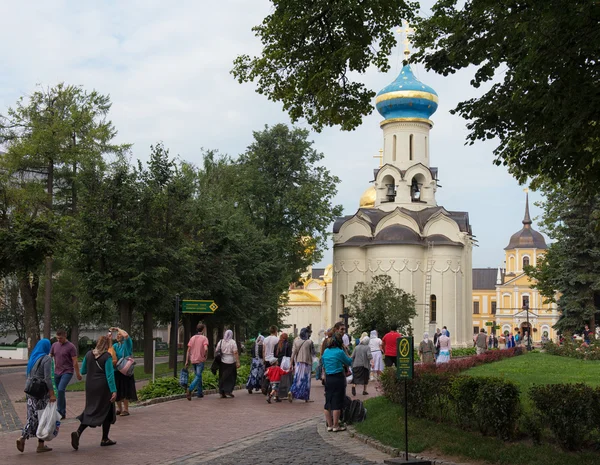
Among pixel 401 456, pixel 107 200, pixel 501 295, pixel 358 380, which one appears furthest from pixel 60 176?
pixel 501 295

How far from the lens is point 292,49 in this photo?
1273 centimetres

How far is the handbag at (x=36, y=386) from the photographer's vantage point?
1145 cm

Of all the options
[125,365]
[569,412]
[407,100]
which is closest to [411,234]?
[407,100]

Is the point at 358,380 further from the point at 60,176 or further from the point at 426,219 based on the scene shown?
the point at 426,219

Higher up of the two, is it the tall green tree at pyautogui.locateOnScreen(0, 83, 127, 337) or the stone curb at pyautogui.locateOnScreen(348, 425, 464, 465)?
the tall green tree at pyautogui.locateOnScreen(0, 83, 127, 337)

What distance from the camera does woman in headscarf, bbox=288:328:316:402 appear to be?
18156mm

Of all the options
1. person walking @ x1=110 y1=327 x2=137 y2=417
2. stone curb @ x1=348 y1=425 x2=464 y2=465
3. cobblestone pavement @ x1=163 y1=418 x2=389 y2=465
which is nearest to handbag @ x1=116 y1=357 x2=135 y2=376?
person walking @ x1=110 y1=327 x2=137 y2=417

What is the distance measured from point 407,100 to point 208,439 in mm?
46772

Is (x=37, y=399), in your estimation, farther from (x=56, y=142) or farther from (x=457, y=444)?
(x=56, y=142)

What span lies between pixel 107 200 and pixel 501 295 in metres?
79.4

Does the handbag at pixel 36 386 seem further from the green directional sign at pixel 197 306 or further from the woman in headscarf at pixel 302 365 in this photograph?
the green directional sign at pixel 197 306

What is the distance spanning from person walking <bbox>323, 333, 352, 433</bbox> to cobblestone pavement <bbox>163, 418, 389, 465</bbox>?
0.25 metres

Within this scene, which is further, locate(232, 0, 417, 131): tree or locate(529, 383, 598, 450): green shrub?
locate(232, 0, 417, 131): tree

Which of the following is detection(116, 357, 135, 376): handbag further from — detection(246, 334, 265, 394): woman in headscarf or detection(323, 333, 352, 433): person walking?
detection(246, 334, 265, 394): woman in headscarf
